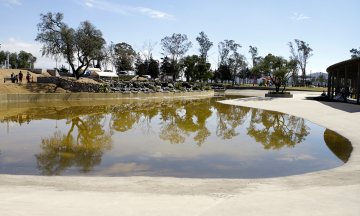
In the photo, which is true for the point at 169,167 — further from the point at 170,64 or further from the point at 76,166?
the point at 170,64

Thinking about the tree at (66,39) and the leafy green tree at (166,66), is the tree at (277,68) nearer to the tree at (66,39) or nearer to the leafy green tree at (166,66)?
the tree at (66,39)

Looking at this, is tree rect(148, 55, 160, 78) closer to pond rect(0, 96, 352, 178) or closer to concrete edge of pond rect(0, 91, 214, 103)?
concrete edge of pond rect(0, 91, 214, 103)

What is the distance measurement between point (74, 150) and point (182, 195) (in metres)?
4.89

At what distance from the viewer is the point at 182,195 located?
4.43 m

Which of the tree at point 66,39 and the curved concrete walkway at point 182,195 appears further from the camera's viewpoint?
the tree at point 66,39

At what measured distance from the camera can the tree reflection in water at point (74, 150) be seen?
631cm

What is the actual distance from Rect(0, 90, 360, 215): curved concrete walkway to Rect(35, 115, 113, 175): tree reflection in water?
913 mm

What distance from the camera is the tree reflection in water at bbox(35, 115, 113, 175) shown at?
20.7 ft

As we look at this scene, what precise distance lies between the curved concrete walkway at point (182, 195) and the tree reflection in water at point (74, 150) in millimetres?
913

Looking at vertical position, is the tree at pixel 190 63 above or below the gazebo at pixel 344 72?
above

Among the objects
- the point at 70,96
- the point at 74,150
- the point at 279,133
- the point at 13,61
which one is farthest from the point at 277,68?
the point at 13,61

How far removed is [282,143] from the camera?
30.3 ft

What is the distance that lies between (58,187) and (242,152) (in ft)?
18.1

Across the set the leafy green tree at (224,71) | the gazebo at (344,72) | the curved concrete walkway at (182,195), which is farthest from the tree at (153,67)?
the curved concrete walkway at (182,195)
